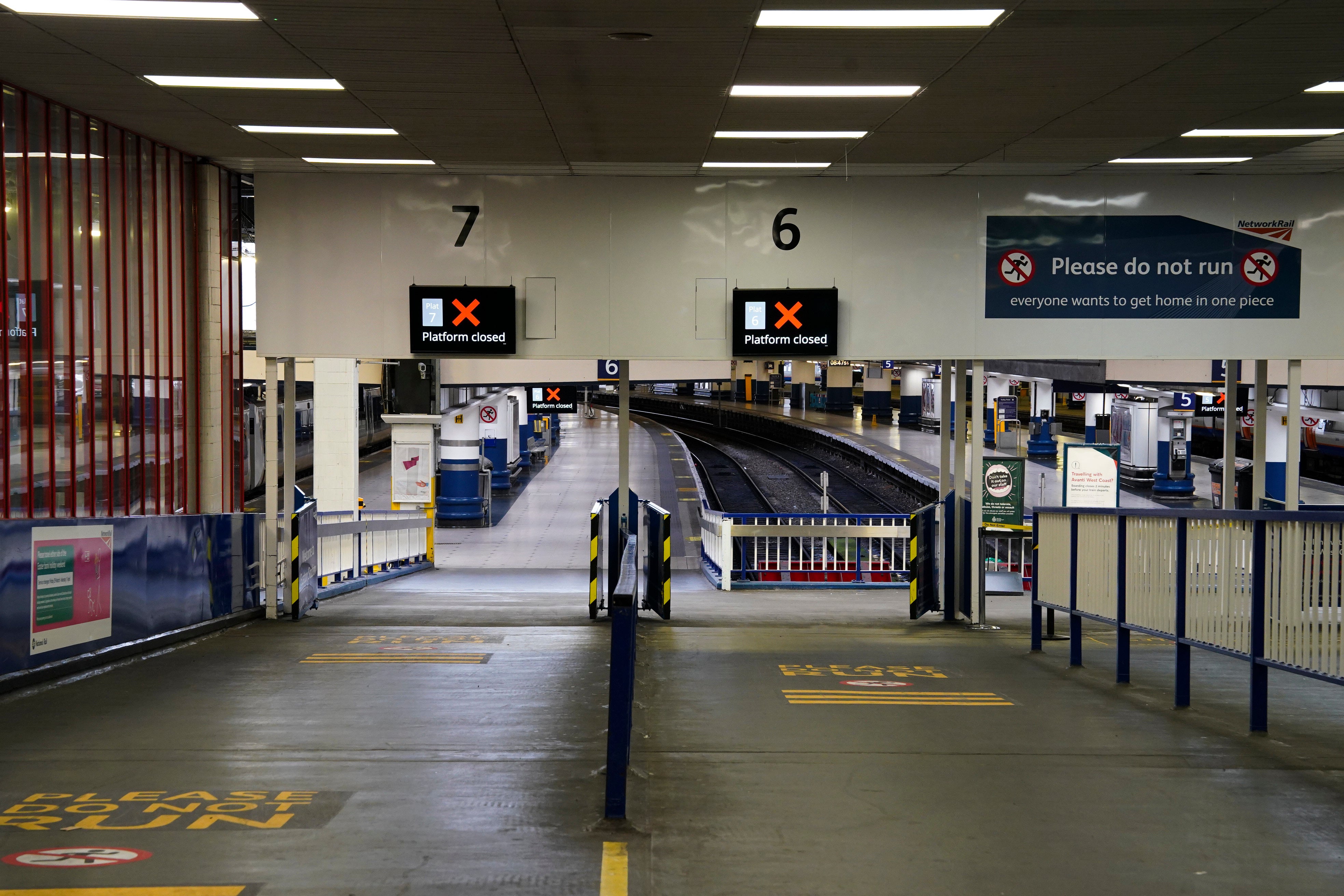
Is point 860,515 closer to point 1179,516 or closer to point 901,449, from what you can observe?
point 1179,516

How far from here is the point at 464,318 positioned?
10375 mm

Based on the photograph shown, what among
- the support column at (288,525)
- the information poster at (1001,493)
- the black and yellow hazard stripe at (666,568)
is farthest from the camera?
the information poster at (1001,493)

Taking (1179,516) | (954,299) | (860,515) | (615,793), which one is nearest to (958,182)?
(954,299)

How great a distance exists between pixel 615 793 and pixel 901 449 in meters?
36.0

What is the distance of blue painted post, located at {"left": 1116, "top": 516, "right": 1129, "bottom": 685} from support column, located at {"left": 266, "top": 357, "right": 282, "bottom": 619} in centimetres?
703

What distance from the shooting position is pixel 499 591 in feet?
45.3

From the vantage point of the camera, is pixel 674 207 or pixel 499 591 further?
pixel 499 591

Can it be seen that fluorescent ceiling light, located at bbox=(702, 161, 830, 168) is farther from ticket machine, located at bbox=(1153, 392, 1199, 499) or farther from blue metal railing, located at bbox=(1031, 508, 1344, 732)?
ticket machine, located at bbox=(1153, 392, 1199, 499)

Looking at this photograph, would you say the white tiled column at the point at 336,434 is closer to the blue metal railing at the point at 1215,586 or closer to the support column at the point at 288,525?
the support column at the point at 288,525

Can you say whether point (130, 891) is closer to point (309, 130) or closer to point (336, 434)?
point (309, 130)

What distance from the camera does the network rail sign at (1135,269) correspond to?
10680 mm

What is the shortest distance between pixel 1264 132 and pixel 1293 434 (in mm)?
3195

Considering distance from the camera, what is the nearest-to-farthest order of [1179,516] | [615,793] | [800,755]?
[615,793] → [800,755] → [1179,516]

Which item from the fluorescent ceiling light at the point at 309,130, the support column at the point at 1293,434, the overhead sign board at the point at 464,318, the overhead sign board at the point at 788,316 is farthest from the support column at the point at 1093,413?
the fluorescent ceiling light at the point at 309,130
